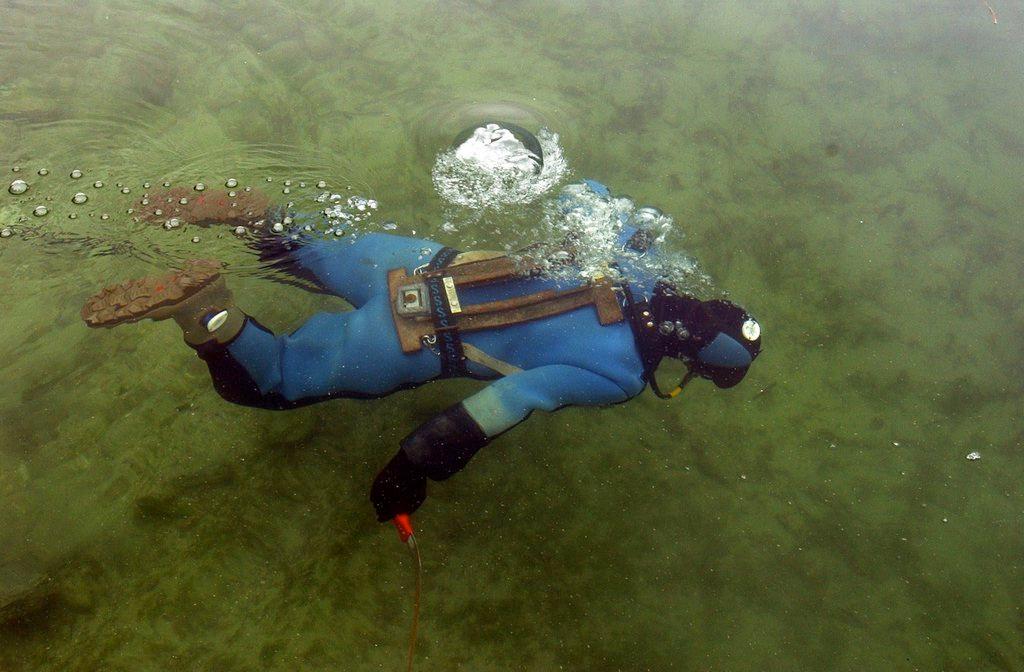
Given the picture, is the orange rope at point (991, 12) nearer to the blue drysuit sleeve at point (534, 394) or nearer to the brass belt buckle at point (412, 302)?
the blue drysuit sleeve at point (534, 394)

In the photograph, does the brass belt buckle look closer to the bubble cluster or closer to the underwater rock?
the bubble cluster

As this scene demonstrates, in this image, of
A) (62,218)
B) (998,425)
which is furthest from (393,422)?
(998,425)

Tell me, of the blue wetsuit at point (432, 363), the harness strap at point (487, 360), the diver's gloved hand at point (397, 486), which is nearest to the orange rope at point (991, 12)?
the blue wetsuit at point (432, 363)

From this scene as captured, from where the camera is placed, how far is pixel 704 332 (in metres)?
2.13

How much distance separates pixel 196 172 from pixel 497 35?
2.03 m

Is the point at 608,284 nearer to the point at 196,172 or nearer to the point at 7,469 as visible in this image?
the point at 196,172

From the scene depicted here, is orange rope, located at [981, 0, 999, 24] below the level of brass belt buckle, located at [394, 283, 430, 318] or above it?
above

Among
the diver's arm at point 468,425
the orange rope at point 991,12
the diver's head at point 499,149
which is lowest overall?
the diver's arm at point 468,425

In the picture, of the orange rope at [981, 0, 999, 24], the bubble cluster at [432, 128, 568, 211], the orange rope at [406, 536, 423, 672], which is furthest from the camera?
the orange rope at [981, 0, 999, 24]

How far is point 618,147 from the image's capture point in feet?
10.8

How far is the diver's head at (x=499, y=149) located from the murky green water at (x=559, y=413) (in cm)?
19

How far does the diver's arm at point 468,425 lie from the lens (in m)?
1.89

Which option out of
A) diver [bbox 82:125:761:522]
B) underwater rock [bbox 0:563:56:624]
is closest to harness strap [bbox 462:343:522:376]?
diver [bbox 82:125:761:522]

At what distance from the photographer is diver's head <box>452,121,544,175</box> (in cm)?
301
